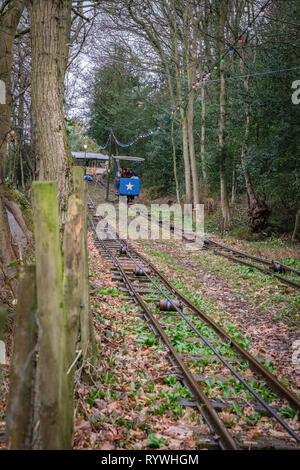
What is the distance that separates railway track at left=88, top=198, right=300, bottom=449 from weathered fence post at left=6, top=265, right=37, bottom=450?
83.0 inches

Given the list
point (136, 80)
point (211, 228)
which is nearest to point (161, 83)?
point (136, 80)

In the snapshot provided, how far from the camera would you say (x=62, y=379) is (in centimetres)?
288

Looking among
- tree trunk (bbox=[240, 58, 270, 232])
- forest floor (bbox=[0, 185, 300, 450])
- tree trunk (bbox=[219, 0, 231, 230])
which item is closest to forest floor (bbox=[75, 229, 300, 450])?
forest floor (bbox=[0, 185, 300, 450])

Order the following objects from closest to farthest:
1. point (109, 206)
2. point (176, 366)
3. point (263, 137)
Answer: point (176, 366) → point (263, 137) → point (109, 206)

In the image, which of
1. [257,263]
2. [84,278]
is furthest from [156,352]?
[257,263]

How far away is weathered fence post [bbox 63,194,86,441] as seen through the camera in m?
4.06

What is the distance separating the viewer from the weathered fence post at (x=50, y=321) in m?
2.74

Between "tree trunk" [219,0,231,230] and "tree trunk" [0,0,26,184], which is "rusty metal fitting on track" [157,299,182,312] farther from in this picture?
"tree trunk" [219,0,231,230]

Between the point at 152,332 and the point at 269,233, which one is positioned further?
the point at 269,233

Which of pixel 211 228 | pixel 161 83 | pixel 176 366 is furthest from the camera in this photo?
pixel 161 83

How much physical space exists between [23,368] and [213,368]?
3.75 m

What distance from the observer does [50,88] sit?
6609mm
